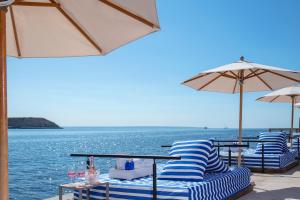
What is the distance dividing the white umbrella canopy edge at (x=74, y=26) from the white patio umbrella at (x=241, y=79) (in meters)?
4.31

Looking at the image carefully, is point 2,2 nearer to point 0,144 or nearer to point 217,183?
point 0,144

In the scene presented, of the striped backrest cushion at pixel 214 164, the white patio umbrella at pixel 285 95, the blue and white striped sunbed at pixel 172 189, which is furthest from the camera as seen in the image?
the white patio umbrella at pixel 285 95

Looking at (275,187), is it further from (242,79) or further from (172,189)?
(172,189)

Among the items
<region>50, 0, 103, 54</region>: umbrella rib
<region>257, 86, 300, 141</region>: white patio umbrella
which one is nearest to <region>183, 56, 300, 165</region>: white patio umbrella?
<region>257, 86, 300, 141</region>: white patio umbrella

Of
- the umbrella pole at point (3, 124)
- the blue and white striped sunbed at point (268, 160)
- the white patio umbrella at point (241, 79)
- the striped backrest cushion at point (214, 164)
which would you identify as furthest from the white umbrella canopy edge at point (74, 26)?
the blue and white striped sunbed at point (268, 160)

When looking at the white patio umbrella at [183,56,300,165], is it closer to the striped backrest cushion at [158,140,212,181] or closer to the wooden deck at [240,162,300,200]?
the wooden deck at [240,162,300,200]

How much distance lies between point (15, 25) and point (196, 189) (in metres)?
2.86

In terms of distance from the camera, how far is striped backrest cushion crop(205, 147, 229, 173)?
240 inches

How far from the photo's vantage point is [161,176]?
5.67 metres

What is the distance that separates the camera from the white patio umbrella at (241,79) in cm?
803

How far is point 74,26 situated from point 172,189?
2356mm

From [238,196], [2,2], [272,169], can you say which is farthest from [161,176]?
[272,169]

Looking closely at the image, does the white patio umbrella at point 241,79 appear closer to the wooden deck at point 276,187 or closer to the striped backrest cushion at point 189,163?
the wooden deck at point 276,187

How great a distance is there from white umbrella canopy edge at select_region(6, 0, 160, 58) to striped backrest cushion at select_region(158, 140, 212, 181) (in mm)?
2298
